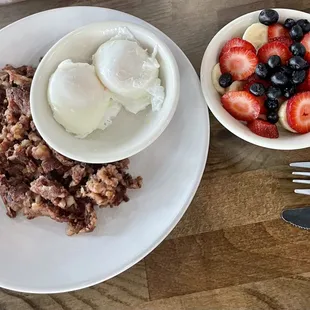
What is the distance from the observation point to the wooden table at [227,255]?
61.7 inches

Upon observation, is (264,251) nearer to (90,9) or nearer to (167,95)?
(167,95)

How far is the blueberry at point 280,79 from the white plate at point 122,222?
21 cm

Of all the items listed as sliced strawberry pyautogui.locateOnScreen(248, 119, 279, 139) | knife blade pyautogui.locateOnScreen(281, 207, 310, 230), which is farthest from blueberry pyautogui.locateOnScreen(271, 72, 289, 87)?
knife blade pyautogui.locateOnScreen(281, 207, 310, 230)

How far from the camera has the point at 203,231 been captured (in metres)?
1.60

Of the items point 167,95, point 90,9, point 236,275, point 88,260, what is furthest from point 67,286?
point 90,9

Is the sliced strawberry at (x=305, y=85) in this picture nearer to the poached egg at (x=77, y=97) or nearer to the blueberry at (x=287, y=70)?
the blueberry at (x=287, y=70)

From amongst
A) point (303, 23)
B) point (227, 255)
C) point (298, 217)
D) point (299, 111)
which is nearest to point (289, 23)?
point (303, 23)

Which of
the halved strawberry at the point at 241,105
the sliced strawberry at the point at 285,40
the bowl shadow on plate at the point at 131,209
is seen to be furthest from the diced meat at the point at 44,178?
the sliced strawberry at the point at 285,40

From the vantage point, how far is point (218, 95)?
1542mm

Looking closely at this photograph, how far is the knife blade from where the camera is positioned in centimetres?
156

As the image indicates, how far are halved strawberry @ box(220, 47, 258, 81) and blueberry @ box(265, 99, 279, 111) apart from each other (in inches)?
3.6

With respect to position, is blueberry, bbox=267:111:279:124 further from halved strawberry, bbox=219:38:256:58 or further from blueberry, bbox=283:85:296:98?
halved strawberry, bbox=219:38:256:58

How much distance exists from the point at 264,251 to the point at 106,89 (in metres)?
0.64

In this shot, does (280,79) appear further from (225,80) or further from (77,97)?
(77,97)
